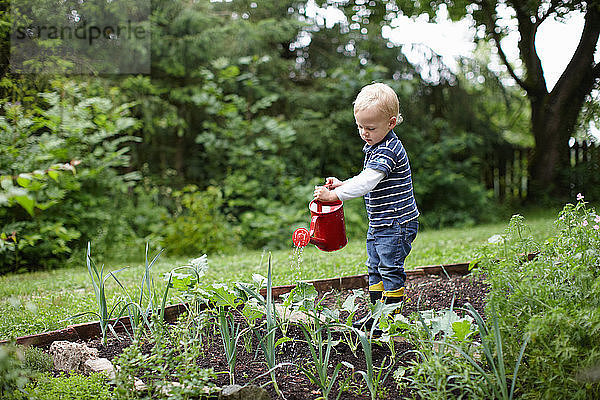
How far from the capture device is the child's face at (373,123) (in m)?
2.63

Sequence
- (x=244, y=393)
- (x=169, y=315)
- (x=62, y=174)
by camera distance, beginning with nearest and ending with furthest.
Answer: (x=244, y=393)
(x=169, y=315)
(x=62, y=174)

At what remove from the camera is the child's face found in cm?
263

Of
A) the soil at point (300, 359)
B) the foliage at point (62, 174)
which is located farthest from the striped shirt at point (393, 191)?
the foliage at point (62, 174)

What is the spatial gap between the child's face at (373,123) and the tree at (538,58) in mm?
3184

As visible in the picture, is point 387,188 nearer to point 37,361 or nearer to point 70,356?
point 70,356

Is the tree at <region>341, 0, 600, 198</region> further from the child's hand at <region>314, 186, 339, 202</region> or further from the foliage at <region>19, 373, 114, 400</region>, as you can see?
the foliage at <region>19, 373, 114, 400</region>

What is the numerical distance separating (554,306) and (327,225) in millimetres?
1176

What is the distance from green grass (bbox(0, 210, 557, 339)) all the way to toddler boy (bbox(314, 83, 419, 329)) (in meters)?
0.50

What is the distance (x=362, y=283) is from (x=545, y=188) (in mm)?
5934

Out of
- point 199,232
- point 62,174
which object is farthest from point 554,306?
point 62,174

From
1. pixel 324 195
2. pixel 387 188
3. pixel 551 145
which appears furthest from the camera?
pixel 551 145

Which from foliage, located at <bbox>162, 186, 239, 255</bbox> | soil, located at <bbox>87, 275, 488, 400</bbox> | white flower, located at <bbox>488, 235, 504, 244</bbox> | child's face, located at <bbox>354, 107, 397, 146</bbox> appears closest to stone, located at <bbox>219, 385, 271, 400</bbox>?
soil, located at <bbox>87, 275, 488, 400</bbox>

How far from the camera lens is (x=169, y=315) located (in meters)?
2.82

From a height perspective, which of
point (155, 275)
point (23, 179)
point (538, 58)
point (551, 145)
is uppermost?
point (538, 58)
